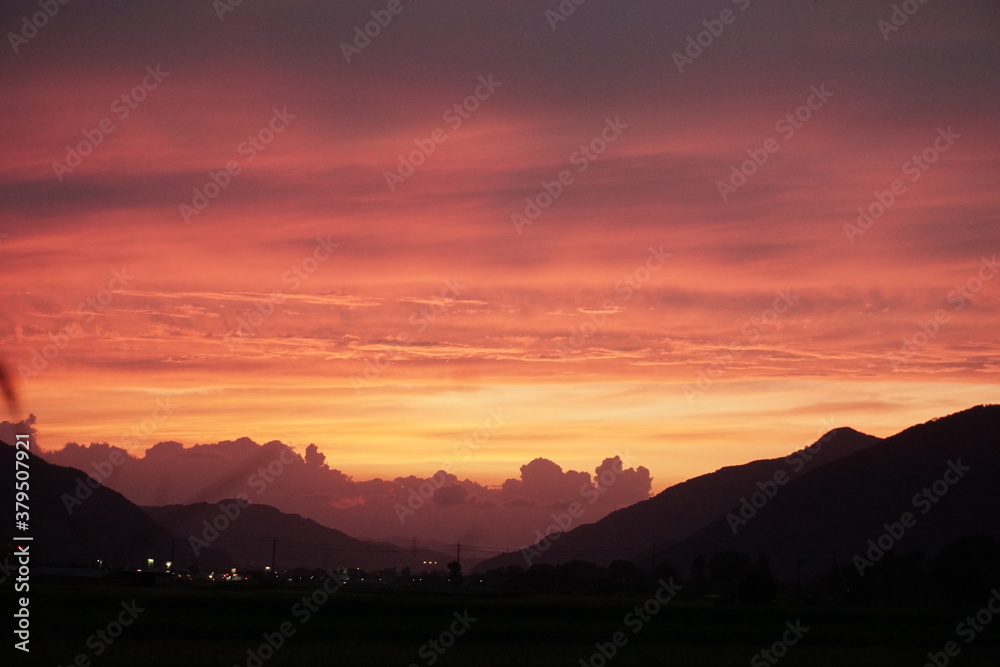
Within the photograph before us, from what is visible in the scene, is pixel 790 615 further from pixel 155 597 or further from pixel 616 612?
pixel 155 597

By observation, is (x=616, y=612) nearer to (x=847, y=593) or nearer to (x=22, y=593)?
(x=22, y=593)

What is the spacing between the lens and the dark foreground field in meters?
50.2

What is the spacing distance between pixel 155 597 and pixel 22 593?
13.5m

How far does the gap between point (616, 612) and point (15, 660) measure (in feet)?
161

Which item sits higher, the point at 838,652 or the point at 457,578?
the point at 457,578

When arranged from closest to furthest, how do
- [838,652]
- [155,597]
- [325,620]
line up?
[838,652] < [325,620] < [155,597]

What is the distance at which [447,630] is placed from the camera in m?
66.6

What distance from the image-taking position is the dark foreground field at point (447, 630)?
50188 millimetres

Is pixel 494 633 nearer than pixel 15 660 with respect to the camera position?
No

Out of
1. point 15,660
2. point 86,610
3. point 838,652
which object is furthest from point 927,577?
point 15,660

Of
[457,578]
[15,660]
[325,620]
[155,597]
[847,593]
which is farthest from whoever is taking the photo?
[457,578]

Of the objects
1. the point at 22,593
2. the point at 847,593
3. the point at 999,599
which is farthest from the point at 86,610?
the point at 847,593

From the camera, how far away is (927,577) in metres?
167

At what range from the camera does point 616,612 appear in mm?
83125
